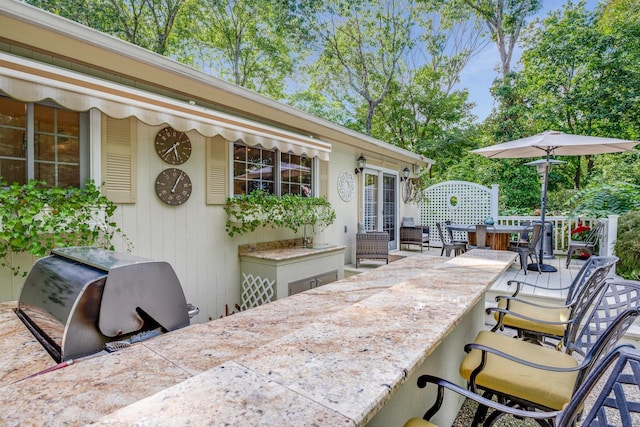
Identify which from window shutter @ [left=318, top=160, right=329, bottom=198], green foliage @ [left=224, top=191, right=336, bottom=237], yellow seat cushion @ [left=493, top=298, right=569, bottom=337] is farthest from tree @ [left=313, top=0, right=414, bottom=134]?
yellow seat cushion @ [left=493, top=298, right=569, bottom=337]

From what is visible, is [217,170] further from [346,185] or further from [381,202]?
[381,202]

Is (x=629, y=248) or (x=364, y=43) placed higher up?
(x=364, y=43)

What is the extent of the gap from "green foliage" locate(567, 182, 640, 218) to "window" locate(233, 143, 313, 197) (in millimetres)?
6272

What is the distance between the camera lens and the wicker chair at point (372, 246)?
6.73m

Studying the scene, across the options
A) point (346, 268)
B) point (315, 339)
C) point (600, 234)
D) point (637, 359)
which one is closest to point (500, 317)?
point (637, 359)

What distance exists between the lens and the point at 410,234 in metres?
8.84

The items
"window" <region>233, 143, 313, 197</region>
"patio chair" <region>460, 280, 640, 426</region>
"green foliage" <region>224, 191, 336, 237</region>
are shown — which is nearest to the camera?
"patio chair" <region>460, 280, 640, 426</region>

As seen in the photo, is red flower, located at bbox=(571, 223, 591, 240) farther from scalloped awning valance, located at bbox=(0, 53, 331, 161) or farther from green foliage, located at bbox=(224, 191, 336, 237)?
scalloped awning valance, located at bbox=(0, 53, 331, 161)

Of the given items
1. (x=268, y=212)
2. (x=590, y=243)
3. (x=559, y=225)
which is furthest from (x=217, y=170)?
Result: (x=559, y=225)

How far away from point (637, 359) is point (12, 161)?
413cm

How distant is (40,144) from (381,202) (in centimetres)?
686

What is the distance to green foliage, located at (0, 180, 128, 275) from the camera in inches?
94.9

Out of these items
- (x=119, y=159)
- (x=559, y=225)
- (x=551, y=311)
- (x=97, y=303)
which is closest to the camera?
(x=97, y=303)

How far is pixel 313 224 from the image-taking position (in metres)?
5.61
